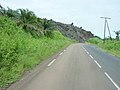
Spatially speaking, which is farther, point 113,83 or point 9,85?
point 113,83

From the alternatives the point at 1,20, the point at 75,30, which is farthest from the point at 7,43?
the point at 75,30

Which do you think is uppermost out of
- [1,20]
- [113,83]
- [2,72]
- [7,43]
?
[1,20]

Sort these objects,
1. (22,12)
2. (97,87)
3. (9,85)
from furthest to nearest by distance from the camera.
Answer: (22,12) < (97,87) < (9,85)

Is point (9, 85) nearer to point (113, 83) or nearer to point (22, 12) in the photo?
point (113, 83)

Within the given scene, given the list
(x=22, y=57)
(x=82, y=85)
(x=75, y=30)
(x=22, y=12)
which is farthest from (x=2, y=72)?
(x=75, y=30)

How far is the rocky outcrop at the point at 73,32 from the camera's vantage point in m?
145

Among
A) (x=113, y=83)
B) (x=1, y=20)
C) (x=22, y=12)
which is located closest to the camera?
(x=113, y=83)

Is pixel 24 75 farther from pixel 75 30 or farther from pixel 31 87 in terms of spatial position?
pixel 75 30

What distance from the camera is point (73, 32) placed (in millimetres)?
151875

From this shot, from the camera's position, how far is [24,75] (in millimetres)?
13117

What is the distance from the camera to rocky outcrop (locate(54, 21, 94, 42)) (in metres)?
145

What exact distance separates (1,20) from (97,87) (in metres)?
14.0

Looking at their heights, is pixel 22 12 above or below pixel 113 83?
above

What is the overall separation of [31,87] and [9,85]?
0.78m
